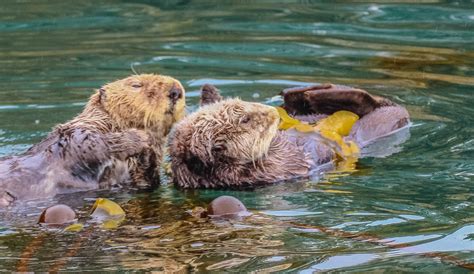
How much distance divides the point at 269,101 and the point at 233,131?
6.54 ft

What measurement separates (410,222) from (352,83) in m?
3.83

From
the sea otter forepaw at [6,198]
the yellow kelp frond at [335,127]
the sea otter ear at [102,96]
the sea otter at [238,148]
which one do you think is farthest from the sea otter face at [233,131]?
the sea otter forepaw at [6,198]

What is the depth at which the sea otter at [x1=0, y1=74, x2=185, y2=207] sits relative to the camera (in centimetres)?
587

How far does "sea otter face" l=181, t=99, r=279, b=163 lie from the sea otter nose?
139 mm

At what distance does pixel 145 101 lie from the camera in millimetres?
6188

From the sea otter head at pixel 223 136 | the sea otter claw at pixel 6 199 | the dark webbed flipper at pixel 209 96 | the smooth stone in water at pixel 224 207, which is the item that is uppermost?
the dark webbed flipper at pixel 209 96

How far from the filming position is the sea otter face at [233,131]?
609 cm

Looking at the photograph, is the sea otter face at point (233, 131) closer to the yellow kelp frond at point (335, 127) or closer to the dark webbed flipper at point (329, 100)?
the yellow kelp frond at point (335, 127)

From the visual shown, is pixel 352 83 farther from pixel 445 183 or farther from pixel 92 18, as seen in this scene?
pixel 92 18

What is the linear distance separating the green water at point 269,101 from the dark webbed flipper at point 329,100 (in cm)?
39

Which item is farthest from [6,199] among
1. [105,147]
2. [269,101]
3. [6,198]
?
[269,101]

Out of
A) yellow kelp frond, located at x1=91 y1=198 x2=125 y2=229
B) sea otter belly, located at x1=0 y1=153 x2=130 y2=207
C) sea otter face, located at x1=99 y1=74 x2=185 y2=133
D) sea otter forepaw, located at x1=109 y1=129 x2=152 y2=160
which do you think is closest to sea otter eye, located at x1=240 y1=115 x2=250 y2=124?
sea otter face, located at x1=99 y1=74 x2=185 y2=133

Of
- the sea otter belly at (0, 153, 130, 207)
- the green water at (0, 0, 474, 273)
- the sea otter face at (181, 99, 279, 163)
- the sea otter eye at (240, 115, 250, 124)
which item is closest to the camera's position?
the green water at (0, 0, 474, 273)

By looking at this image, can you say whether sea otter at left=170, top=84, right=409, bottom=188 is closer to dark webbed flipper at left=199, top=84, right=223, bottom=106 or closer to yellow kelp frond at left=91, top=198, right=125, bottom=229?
dark webbed flipper at left=199, top=84, right=223, bottom=106
